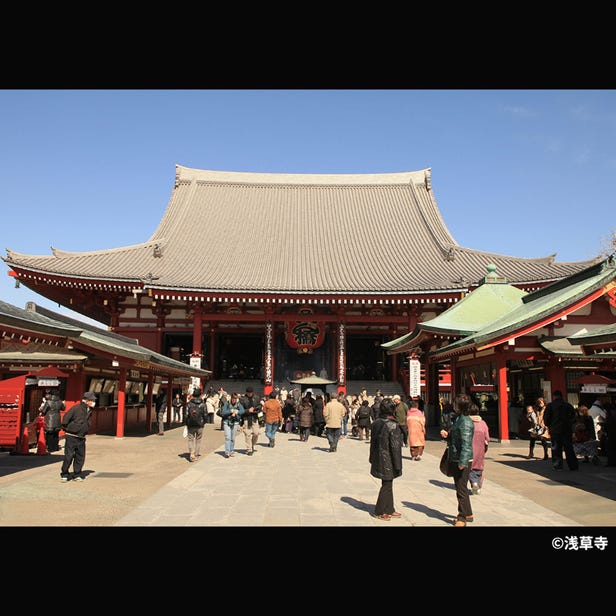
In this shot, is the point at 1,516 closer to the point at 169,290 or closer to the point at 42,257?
the point at 169,290

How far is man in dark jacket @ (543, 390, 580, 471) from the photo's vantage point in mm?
10359

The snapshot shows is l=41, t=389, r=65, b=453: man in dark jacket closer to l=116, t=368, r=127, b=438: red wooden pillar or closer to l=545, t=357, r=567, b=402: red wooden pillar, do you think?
l=116, t=368, r=127, b=438: red wooden pillar

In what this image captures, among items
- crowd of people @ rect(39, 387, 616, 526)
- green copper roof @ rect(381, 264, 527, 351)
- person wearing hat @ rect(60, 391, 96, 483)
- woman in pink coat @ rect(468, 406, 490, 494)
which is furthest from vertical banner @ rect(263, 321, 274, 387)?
woman in pink coat @ rect(468, 406, 490, 494)

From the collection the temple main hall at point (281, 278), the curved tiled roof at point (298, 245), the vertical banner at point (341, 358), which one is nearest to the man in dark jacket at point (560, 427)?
the temple main hall at point (281, 278)

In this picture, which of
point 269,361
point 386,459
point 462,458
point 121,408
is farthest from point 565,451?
point 269,361

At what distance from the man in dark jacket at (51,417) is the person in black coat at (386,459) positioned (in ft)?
27.1

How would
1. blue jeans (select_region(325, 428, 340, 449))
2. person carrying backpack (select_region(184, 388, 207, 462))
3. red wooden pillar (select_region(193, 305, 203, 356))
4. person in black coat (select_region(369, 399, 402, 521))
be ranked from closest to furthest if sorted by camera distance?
person in black coat (select_region(369, 399, 402, 521)), person carrying backpack (select_region(184, 388, 207, 462)), blue jeans (select_region(325, 428, 340, 449)), red wooden pillar (select_region(193, 305, 203, 356))

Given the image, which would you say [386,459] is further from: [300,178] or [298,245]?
[300,178]

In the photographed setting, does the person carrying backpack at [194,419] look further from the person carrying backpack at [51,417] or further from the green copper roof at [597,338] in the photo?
the green copper roof at [597,338]

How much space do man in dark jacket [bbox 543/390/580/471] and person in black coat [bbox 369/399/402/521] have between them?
5034 mm

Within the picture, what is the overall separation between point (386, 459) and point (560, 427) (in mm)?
5402

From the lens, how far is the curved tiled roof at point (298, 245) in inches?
982

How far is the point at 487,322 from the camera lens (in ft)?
60.7

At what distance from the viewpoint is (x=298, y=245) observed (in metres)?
30.4
